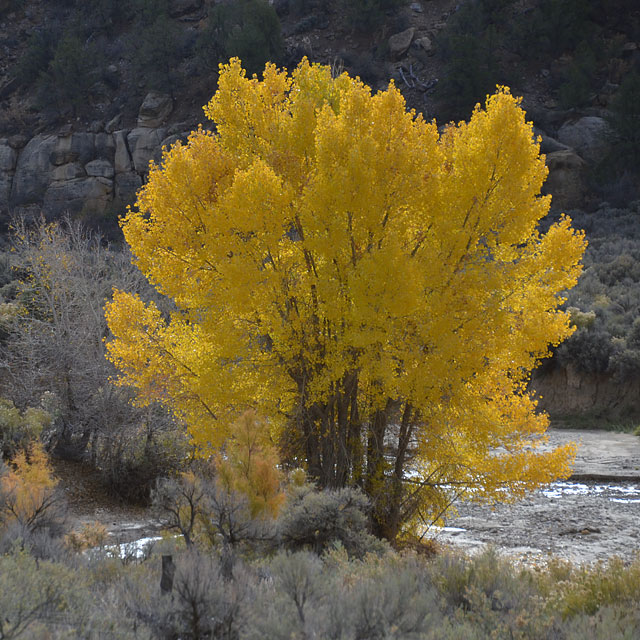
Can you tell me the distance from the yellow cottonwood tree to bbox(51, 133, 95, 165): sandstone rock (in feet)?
125

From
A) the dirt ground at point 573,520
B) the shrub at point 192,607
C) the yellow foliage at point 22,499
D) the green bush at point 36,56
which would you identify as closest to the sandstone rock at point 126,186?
the green bush at point 36,56

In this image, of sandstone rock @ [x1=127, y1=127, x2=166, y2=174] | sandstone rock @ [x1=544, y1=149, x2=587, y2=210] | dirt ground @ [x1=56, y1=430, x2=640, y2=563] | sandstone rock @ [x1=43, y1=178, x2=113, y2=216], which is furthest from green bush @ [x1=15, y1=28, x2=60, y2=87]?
dirt ground @ [x1=56, y1=430, x2=640, y2=563]

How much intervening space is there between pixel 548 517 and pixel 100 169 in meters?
38.3

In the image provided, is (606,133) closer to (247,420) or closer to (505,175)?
(505,175)

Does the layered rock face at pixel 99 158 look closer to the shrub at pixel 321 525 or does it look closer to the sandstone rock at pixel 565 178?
the sandstone rock at pixel 565 178

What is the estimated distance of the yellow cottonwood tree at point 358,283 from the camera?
7332 mm

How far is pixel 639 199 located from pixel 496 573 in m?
35.9

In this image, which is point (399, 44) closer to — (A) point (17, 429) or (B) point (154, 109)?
(B) point (154, 109)

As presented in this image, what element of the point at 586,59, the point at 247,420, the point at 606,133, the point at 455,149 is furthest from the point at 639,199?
the point at 247,420

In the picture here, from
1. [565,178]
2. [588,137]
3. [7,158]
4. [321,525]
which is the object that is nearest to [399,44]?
[588,137]

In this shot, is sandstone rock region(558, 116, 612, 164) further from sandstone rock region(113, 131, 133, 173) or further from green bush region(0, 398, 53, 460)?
green bush region(0, 398, 53, 460)

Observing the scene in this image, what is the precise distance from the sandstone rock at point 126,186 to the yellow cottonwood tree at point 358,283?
3472 cm

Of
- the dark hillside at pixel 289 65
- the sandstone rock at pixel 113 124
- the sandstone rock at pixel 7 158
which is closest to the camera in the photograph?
the dark hillside at pixel 289 65

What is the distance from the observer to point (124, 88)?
4897 centimetres
